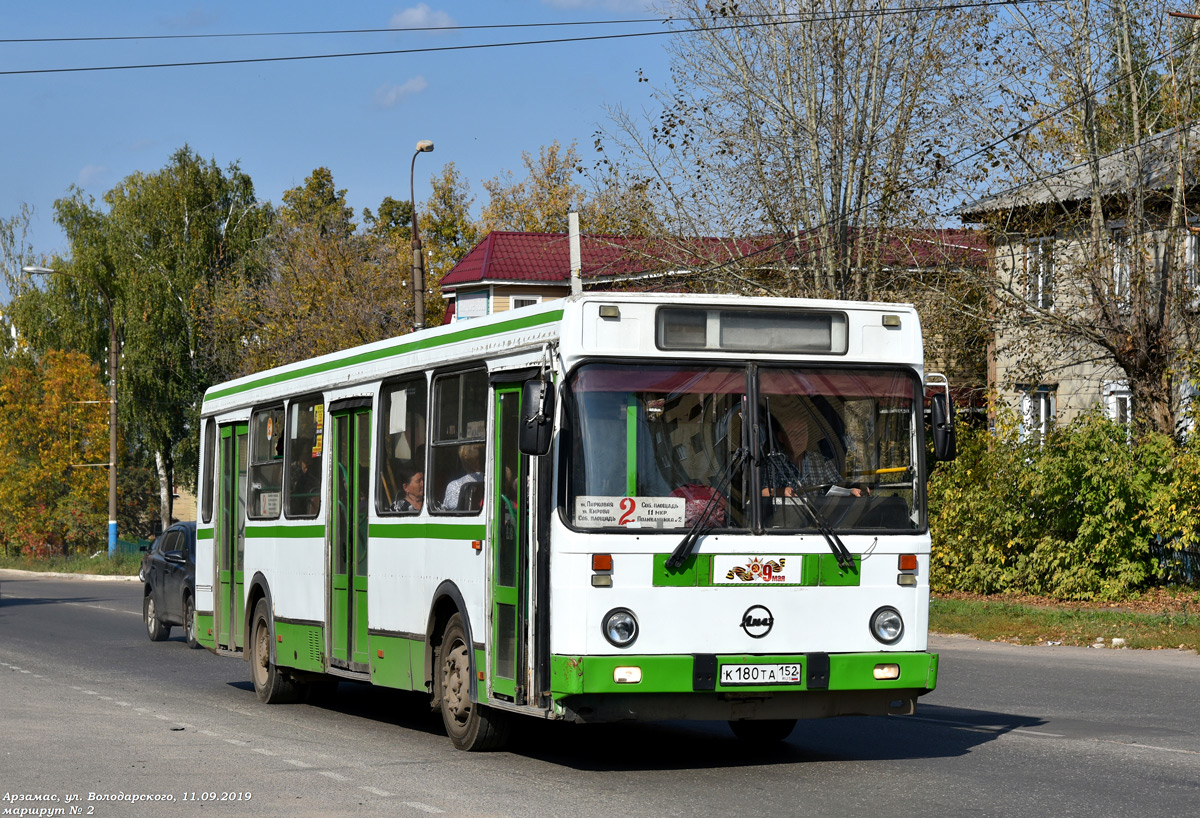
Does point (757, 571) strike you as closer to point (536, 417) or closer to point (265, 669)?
point (536, 417)

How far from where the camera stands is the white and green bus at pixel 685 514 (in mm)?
9633

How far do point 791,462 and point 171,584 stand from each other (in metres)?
15.7

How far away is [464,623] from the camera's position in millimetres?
10898

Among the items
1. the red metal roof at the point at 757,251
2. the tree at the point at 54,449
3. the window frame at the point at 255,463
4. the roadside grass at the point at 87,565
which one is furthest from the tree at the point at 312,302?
the window frame at the point at 255,463

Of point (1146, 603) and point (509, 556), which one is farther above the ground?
point (509, 556)

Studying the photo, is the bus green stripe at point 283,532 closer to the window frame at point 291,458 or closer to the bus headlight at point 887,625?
the window frame at point 291,458

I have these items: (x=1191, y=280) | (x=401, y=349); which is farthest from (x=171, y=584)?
(x=1191, y=280)

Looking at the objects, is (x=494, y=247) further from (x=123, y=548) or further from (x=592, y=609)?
(x=592, y=609)

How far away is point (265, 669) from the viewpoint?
15.2 metres

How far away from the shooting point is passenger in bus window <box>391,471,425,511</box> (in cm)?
1180

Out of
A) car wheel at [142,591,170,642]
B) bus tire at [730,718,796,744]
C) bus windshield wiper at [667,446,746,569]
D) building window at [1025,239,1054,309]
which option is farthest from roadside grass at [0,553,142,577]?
bus windshield wiper at [667,446,746,569]

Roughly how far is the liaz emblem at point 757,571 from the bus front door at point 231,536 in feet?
24.3

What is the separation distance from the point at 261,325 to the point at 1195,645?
146 ft

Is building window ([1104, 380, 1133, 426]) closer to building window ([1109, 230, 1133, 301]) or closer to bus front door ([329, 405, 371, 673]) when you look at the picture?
building window ([1109, 230, 1133, 301])
